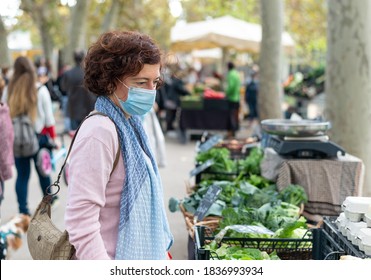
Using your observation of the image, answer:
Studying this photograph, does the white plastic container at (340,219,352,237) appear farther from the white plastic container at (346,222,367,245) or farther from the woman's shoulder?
the woman's shoulder

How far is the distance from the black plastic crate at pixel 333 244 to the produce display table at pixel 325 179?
1802mm

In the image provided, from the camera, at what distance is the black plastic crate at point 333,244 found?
309 centimetres

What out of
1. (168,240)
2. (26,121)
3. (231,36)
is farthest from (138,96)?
(231,36)

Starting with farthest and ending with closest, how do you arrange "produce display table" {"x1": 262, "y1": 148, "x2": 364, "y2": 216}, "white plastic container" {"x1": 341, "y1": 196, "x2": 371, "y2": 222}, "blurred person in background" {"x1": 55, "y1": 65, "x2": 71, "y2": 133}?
"blurred person in background" {"x1": 55, "y1": 65, "x2": 71, "y2": 133}
"produce display table" {"x1": 262, "y1": 148, "x2": 364, "y2": 216}
"white plastic container" {"x1": 341, "y1": 196, "x2": 371, "y2": 222}

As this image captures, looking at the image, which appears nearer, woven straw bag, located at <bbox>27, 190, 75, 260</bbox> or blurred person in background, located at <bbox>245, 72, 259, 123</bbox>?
woven straw bag, located at <bbox>27, 190, 75, 260</bbox>

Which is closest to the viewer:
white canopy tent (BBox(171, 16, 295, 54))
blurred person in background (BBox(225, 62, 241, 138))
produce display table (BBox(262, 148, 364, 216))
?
produce display table (BBox(262, 148, 364, 216))

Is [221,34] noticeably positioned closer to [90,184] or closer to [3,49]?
[3,49]

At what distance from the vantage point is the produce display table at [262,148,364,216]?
5.45 m

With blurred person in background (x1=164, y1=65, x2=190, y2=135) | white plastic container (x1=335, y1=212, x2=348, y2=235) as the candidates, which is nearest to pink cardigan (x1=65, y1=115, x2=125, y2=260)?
white plastic container (x1=335, y1=212, x2=348, y2=235)

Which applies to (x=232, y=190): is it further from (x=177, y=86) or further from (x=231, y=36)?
(x=231, y=36)

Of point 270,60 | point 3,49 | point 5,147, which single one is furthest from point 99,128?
point 3,49

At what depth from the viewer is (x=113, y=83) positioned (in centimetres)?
267

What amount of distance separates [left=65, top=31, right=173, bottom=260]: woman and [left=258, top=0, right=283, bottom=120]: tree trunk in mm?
9638
